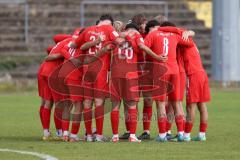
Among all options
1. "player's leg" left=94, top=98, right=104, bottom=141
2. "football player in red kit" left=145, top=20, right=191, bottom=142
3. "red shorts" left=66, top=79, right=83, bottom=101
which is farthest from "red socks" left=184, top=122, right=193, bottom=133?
"red shorts" left=66, top=79, right=83, bottom=101

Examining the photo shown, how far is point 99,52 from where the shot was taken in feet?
57.0

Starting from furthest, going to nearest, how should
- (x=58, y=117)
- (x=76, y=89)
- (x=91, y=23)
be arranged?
(x=91, y=23) < (x=58, y=117) < (x=76, y=89)

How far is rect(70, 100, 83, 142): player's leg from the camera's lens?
1770cm

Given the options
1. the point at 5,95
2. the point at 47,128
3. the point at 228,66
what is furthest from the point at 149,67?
the point at 228,66

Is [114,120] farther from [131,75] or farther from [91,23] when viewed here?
[91,23]

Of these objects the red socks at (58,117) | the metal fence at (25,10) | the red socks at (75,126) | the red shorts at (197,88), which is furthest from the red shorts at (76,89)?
the metal fence at (25,10)

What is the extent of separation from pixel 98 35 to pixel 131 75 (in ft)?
2.80

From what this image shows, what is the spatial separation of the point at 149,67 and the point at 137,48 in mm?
609

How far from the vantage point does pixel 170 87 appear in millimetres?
17672

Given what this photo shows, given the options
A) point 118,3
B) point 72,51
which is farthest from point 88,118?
point 118,3

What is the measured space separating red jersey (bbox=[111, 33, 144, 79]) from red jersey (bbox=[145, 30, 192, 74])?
0.21 metres

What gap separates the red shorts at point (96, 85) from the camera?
17.4 meters

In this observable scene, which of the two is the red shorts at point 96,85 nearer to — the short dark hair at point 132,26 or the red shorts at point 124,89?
the red shorts at point 124,89

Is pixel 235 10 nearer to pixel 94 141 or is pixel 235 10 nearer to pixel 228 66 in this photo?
pixel 228 66
